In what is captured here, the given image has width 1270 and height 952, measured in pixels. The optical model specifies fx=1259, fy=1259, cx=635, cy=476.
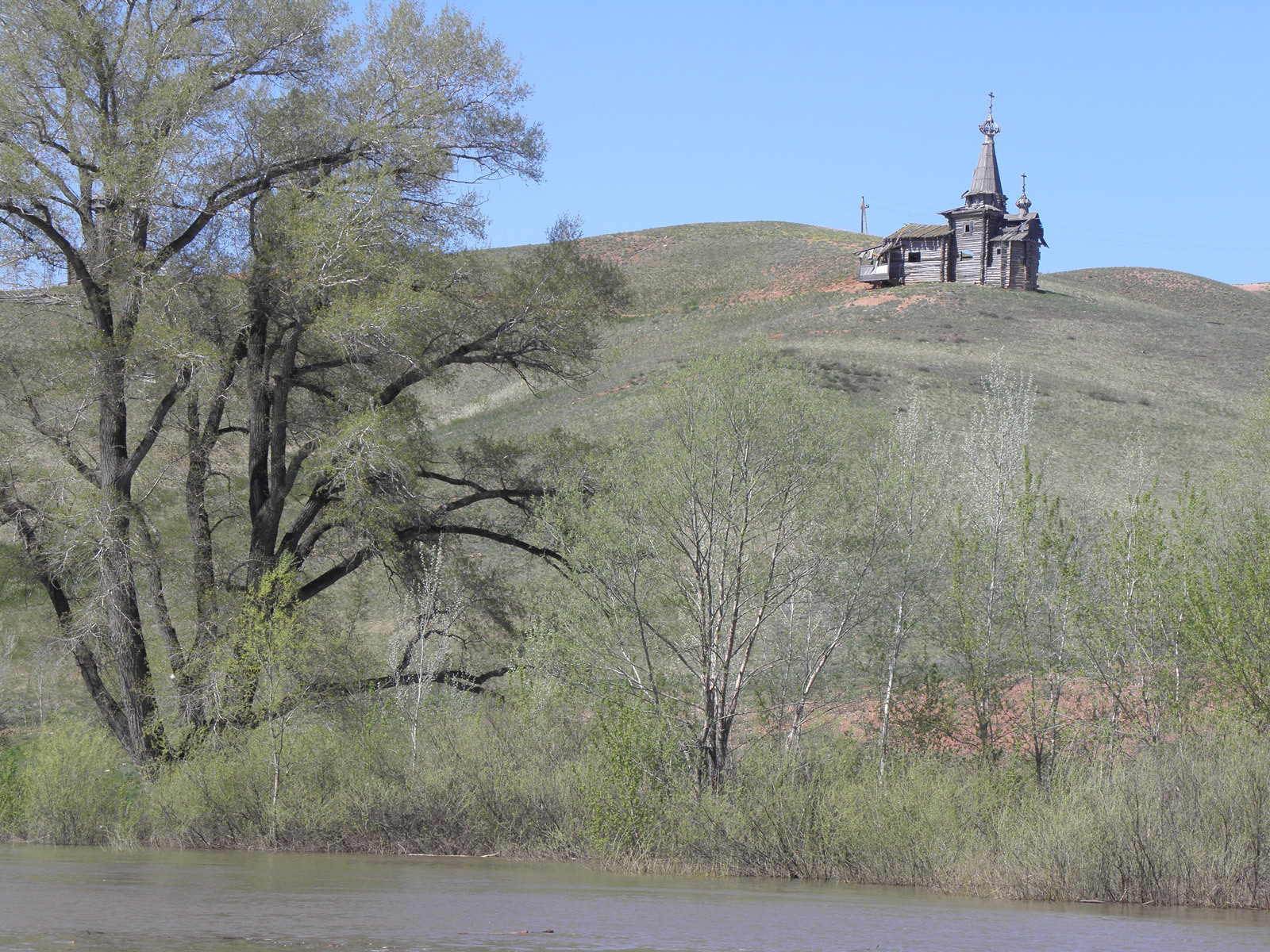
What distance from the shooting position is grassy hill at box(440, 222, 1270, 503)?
194ft

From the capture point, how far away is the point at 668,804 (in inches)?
763

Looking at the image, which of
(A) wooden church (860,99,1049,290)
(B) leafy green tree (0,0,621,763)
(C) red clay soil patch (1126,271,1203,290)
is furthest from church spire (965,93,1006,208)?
(B) leafy green tree (0,0,621,763)

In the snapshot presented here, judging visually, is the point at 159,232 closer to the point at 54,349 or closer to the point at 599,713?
the point at 54,349

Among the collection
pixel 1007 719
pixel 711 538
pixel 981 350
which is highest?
pixel 981 350

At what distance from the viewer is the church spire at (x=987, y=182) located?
323 feet

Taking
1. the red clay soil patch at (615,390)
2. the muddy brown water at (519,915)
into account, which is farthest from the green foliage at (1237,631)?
Result: the red clay soil patch at (615,390)

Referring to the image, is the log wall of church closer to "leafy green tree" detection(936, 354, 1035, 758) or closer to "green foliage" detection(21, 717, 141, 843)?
"leafy green tree" detection(936, 354, 1035, 758)

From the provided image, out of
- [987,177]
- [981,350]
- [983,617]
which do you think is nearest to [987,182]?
[987,177]

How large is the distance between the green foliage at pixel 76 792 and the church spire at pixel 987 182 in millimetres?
87575

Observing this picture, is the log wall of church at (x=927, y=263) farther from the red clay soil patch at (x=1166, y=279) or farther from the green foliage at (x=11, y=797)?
the green foliage at (x=11, y=797)

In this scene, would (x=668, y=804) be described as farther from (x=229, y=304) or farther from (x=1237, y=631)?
(x=229, y=304)

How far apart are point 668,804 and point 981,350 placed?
61.1 meters

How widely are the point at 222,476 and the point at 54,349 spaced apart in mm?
4128

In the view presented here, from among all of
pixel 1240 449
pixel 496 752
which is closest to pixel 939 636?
pixel 496 752
